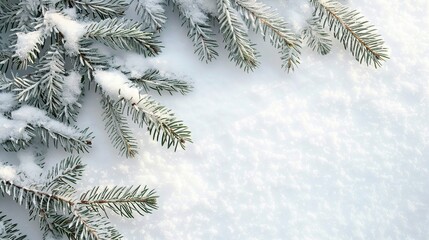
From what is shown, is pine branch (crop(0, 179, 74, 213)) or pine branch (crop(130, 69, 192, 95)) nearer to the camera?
pine branch (crop(0, 179, 74, 213))

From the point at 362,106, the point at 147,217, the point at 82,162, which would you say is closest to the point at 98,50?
the point at 82,162

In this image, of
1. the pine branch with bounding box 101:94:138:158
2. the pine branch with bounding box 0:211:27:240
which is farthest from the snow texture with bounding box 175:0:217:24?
the pine branch with bounding box 0:211:27:240

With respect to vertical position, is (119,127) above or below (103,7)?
below

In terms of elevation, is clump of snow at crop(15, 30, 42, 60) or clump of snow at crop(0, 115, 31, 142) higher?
clump of snow at crop(15, 30, 42, 60)

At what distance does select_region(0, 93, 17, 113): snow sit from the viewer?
954mm

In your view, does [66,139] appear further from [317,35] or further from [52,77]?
[317,35]

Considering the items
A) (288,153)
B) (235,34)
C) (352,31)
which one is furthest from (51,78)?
(352,31)

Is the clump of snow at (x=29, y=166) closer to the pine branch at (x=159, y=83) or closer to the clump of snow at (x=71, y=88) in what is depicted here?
the clump of snow at (x=71, y=88)

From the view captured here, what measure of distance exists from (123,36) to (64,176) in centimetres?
26

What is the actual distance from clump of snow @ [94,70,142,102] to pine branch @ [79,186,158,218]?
16 centimetres

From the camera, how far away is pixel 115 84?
965 mm

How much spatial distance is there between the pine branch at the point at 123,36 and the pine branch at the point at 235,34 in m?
0.13

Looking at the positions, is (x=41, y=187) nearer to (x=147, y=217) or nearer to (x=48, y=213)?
(x=48, y=213)

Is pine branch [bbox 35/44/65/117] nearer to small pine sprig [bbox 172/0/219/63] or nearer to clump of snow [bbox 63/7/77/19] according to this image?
clump of snow [bbox 63/7/77/19]
